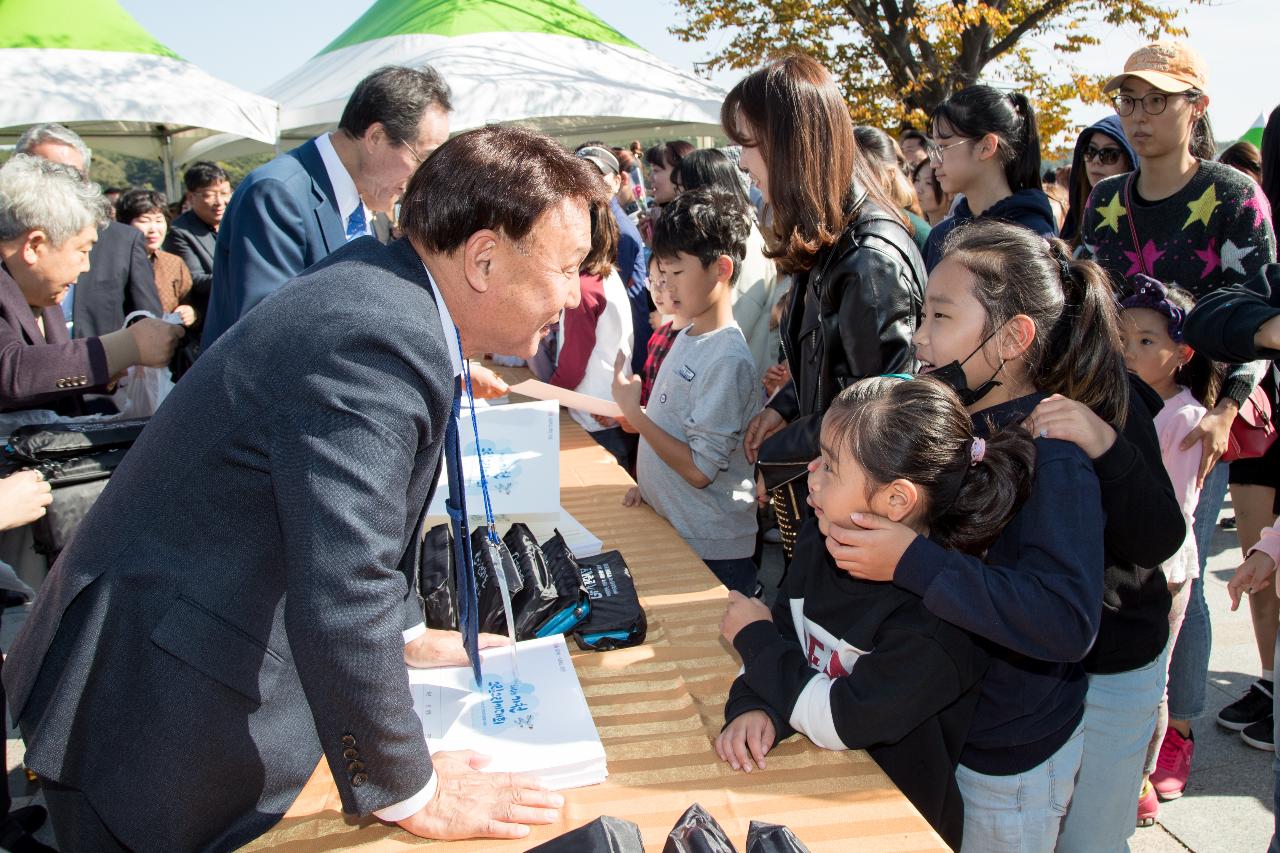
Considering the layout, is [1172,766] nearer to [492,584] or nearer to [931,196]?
[492,584]

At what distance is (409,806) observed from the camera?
119 cm

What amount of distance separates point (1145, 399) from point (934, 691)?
2.65 ft

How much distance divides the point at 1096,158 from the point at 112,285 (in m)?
3.98

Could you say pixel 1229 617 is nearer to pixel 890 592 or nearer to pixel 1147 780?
pixel 1147 780

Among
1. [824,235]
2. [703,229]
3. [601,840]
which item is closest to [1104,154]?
[703,229]

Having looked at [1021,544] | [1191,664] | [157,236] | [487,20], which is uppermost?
[487,20]

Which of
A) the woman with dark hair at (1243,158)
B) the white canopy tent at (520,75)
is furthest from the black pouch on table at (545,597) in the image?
the white canopy tent at (520,75)

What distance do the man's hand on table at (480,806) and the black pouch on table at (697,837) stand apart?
0.88 feet

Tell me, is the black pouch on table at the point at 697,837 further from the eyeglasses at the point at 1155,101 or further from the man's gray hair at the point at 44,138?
the man's gray hair at the point at 44,138

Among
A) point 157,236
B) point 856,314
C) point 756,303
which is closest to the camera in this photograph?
point 856,314

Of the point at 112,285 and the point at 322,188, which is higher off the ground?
the point at 322,188

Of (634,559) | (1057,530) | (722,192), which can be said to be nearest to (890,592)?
(1057,530)

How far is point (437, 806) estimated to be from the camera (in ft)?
3.98

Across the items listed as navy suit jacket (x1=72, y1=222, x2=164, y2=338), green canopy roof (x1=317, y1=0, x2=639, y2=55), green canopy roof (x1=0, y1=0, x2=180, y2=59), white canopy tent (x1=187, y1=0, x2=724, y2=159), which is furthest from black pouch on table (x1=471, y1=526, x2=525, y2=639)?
green canopy roof (x1=317, y1=0, x2=639, y2=55)
